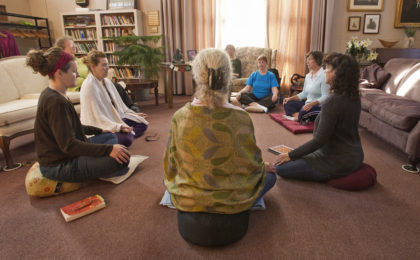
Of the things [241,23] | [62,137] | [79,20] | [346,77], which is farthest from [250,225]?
[79,20]

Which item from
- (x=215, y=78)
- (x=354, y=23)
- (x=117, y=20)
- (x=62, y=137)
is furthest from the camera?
(x=117, y=20)

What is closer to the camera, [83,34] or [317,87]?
[317,87]

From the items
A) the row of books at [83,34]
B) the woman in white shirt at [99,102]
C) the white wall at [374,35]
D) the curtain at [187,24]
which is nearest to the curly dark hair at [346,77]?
the woman in white shirt at [99,102]

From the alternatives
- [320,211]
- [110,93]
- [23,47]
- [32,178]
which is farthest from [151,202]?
[23,47]

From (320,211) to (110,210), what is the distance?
134 cm

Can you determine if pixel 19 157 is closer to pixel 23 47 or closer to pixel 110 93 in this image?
pixel 110 93

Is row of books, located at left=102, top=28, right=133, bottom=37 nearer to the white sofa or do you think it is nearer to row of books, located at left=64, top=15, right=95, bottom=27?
row of books, located at left=64, top=15, right=95, bottom=27

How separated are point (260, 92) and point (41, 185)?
3.40 metres

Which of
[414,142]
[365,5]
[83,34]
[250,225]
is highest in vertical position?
[365,5]

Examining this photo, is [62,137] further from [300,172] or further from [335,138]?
[335,138]

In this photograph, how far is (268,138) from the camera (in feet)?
10.2

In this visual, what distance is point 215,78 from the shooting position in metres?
1.24

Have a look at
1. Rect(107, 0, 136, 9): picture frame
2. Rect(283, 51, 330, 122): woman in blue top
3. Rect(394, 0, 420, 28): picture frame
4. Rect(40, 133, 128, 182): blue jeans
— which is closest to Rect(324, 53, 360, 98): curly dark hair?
Rect(283, 51, 330, 122): woman in blue top

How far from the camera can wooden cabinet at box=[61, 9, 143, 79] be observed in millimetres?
5672
